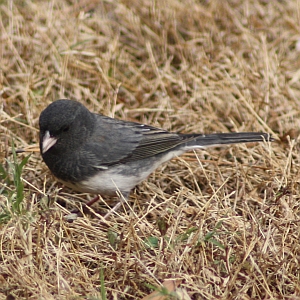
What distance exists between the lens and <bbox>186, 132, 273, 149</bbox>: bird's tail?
12.5 feet

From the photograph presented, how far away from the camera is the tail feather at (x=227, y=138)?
3799 millimetres

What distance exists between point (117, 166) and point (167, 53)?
5.38ft

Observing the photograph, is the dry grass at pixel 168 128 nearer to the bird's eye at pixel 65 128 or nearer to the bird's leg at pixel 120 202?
the bird's leg at pixel 120 202

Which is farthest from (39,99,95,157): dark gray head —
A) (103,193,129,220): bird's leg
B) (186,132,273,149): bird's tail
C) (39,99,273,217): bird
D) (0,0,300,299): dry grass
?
(186,132,273,149): bird's tail

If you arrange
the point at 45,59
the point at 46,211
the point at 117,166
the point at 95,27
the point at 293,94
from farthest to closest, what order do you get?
1. the point at 95,27
2. the point at 45,59
3. the point at 293,94
4. the point at 117,166
5. the point at 46,211

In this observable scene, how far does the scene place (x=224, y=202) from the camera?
11.3ft

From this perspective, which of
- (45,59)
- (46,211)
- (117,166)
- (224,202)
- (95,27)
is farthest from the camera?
(95,27)

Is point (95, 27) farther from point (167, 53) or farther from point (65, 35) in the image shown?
point (167, 53)

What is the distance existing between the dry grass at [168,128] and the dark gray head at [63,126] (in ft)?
0.95

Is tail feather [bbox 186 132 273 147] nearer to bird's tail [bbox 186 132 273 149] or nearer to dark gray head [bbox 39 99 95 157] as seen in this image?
bird's tail [bbox 186 132 273 149]

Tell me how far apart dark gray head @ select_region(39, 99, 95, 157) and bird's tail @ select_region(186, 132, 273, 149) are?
0.72 meters

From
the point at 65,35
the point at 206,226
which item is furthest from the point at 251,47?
the point at 206,226

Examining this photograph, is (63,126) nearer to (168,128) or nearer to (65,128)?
(65,128)

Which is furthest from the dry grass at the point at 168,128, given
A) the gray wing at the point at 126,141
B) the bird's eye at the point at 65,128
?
the bird's eye at the point at 65,128
